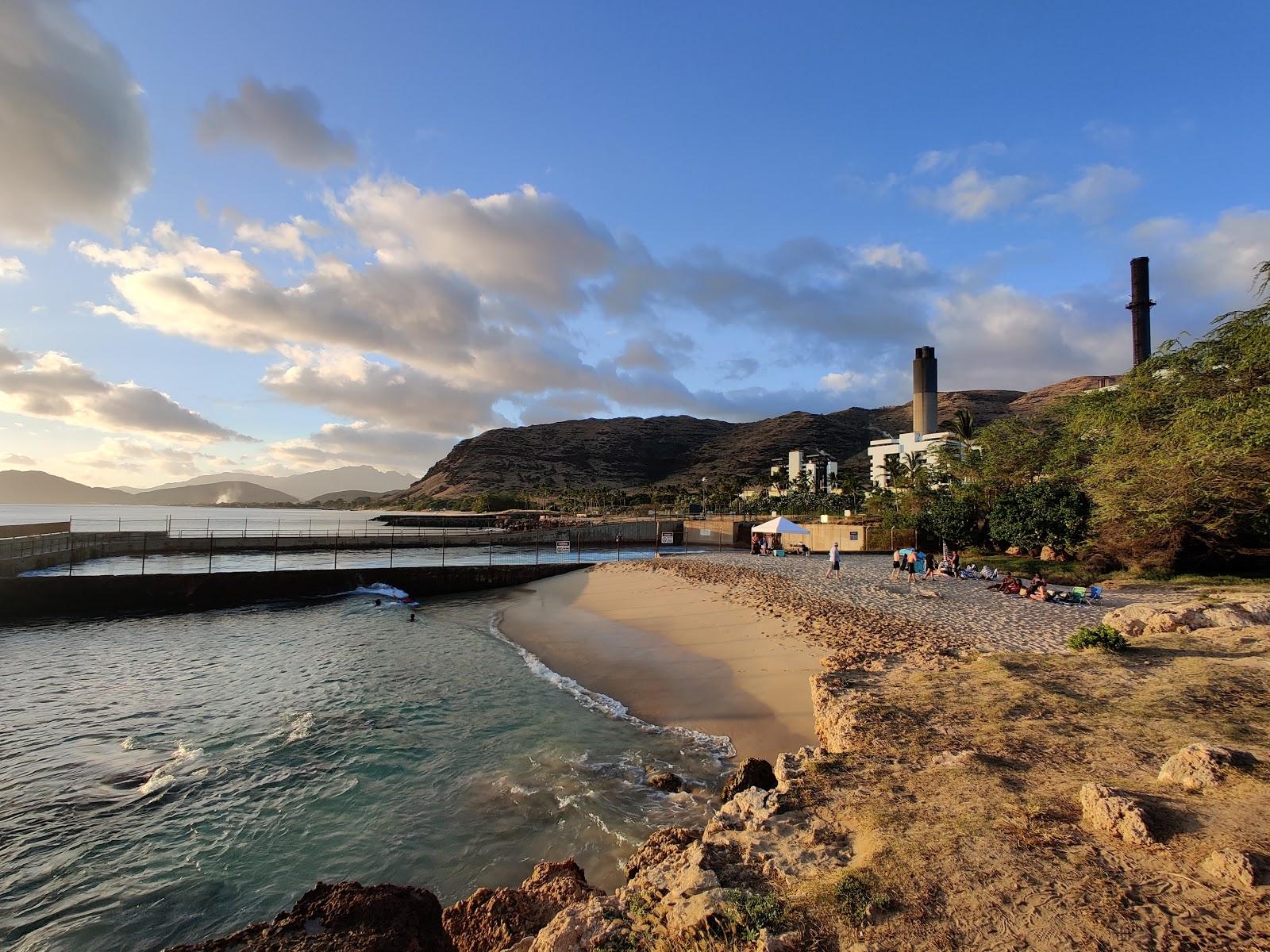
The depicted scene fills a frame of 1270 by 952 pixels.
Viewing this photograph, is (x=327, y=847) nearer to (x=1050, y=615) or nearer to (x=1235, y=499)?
(x=1050, y=615)

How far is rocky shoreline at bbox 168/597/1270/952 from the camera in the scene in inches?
139

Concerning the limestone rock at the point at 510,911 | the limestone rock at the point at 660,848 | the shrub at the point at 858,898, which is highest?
the shrub at the point at 858,898

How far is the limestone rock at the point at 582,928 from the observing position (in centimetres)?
387

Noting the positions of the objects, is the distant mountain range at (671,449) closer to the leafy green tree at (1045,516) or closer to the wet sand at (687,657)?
the leafy green tree at (1045,516)

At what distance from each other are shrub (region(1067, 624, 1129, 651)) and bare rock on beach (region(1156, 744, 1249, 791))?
18.9 ft

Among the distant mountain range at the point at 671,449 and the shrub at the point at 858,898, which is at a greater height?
the distant mountain range at the point at 671,449

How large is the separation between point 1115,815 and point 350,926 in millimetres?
6085

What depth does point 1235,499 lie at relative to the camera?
17.2 m

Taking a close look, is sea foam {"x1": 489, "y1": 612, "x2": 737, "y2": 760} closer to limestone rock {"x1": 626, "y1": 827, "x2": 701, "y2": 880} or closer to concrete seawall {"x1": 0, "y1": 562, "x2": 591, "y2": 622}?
limestone rock {"x1": 626, "y1": 827, "x2": 701, "y2": 880}

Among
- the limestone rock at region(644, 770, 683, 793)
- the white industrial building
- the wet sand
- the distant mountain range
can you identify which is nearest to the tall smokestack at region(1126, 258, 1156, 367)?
the white industrial building

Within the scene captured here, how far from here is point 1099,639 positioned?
10406mm

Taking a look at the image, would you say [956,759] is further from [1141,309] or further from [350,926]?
[1141,309]

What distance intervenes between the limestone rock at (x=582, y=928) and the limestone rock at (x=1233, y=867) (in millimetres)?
4012

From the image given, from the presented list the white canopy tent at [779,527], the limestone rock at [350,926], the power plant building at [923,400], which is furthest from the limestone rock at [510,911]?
the power plant building at [923,400]
